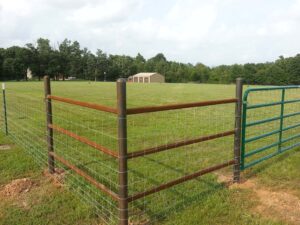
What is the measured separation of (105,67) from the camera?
89.8 metres

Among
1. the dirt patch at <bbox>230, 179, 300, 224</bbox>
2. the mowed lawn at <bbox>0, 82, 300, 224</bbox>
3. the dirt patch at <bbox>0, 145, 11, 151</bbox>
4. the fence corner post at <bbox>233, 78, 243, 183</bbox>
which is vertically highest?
the fence corner post at <bbox>233, 78, 243, 183</bbox>

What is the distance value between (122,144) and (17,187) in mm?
2412

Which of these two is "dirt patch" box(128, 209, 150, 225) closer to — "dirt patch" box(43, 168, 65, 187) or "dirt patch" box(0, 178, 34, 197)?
"dirt patch" box(43, 168, 65, 187)

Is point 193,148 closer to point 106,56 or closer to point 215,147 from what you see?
point 215,147

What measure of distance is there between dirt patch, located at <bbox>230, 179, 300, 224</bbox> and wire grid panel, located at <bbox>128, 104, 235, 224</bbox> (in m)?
0.53

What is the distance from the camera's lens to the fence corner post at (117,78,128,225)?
2.79m

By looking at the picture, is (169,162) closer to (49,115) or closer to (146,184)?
(146,184)

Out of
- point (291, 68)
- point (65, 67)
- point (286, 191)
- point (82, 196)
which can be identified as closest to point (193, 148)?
point (286, 191)

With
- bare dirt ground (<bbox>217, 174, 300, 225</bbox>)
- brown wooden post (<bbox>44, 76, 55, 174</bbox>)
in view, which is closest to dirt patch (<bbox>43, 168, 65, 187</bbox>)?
brown wooden post (<bbox>44, 76, 55, 174</bbox>)

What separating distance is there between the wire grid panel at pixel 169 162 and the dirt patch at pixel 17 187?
5.25 ft

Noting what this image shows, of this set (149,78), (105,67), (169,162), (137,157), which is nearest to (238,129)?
(169,162)

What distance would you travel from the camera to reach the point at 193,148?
21.1 feet

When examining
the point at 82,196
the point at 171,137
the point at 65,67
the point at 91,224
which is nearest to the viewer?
the point at 91,224

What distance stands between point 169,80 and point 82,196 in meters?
90.8
